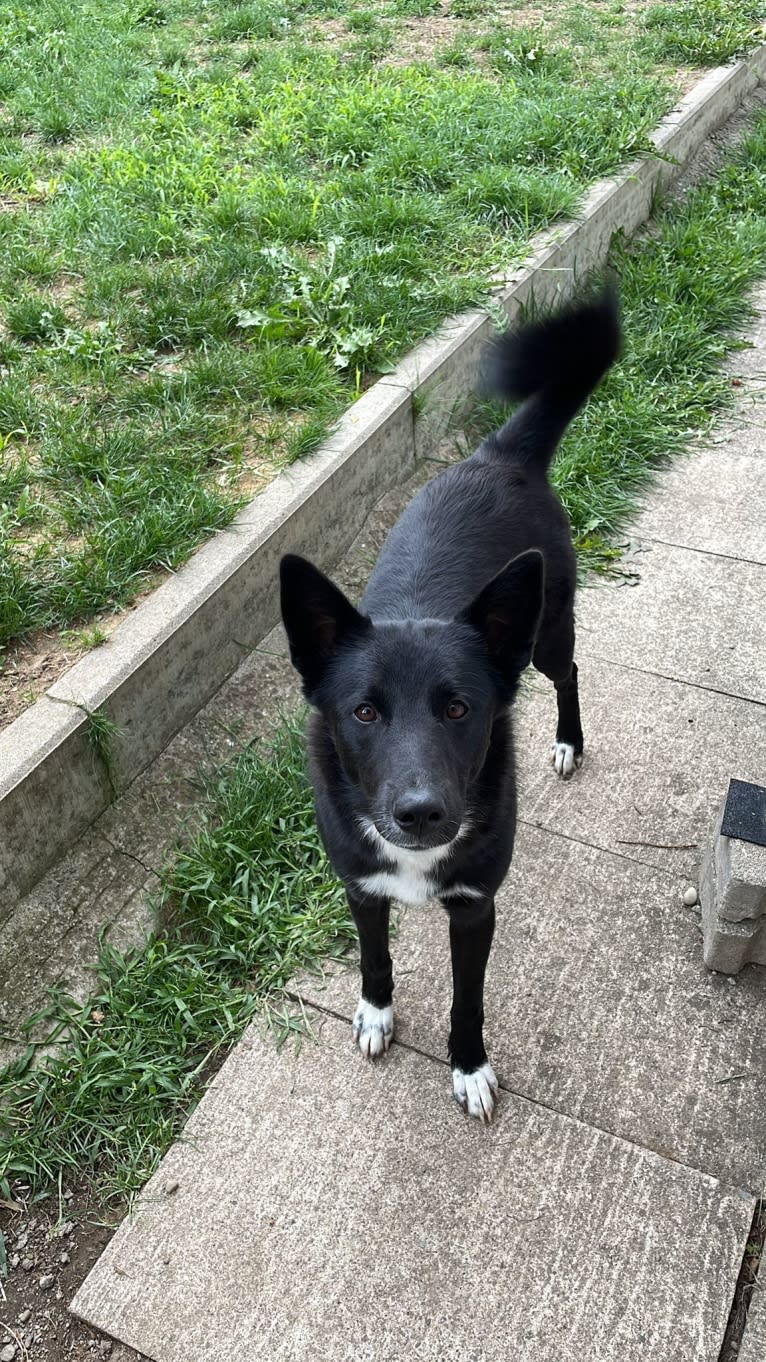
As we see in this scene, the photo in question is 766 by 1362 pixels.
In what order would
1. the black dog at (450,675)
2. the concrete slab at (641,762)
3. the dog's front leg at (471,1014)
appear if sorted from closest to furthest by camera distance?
the black dog at (450,675), the dog's front leg at (471,1014), the concrete slab at (641,762)

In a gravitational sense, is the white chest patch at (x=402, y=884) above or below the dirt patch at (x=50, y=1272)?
above

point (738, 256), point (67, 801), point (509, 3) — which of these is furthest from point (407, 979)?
point (509, 3)

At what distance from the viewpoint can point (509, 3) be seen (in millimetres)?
8398

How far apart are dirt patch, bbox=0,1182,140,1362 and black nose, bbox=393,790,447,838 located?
1.14 m

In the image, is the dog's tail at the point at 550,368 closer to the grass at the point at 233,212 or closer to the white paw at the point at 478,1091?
the grass at the point at 233,212

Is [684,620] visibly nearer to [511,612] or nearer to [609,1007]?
[609,1007]

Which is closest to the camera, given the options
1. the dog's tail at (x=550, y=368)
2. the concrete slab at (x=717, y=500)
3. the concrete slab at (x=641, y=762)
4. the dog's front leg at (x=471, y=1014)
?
the dog's front leg at (x=471, y=1014)

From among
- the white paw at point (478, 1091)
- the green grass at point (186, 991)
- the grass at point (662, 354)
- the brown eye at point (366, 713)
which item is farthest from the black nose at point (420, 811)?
the grass at point (662, 354)

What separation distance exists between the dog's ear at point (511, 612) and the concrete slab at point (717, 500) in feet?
7.39

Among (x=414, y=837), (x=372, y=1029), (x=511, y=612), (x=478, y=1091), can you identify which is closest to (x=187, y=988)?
(x=372, y=1029)

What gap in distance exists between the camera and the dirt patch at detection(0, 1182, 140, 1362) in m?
2.04

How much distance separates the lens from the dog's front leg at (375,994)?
2.38 meters

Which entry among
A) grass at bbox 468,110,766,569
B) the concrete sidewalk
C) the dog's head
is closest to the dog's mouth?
the dog's head

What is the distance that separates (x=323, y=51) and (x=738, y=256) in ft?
11.3
